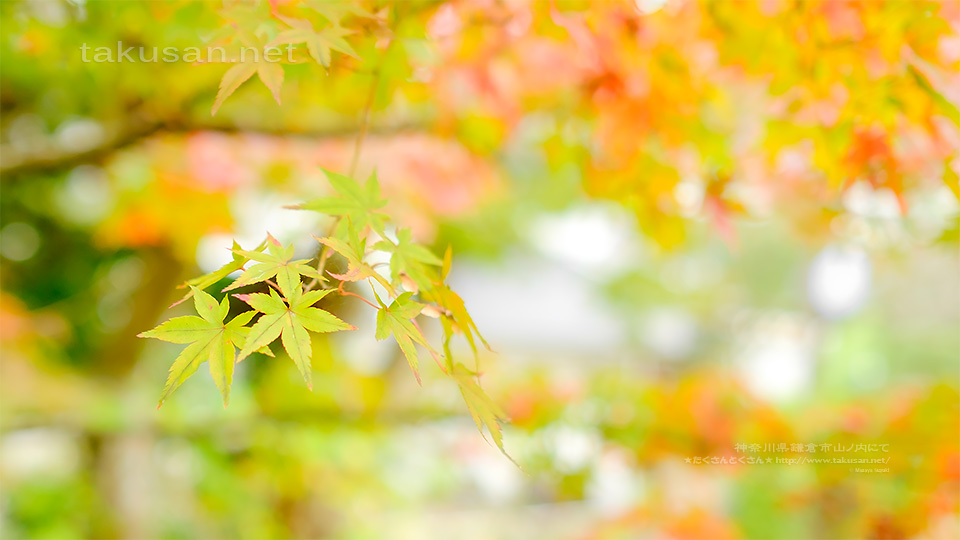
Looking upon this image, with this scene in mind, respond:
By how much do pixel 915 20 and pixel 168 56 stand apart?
111 cm

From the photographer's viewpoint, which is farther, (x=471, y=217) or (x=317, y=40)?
(x=471, y=217)

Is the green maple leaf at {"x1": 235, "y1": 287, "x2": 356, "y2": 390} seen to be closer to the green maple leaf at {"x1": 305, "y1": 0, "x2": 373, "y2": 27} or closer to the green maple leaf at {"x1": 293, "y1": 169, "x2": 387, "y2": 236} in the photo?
Result: the green maple leaf at {"x1": 293, "y1": 169, "x2": 387, "y2": 236}

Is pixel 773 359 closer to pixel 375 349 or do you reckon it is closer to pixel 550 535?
pixel 550 535

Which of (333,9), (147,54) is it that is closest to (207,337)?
(333,9)

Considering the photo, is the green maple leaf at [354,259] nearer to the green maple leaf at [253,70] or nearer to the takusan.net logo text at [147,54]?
the green maple leaf at [253,70]

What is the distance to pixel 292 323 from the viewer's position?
0.51 metres

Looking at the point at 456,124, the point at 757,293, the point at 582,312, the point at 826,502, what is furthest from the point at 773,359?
the point at 456,124

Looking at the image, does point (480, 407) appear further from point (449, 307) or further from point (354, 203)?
point (354, 203)

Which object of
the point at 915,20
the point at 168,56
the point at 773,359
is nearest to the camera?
the point at 915,20

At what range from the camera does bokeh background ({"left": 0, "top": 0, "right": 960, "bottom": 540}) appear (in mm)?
889

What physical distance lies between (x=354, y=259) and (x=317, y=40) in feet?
0.70

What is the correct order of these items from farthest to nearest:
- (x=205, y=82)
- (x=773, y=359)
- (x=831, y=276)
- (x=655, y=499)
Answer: (x=773, y=359), (x=831, y=276), (x=655, y=499), (x=205, y=82)

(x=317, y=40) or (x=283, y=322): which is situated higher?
(x=317, y=40)

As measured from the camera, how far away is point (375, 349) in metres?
4.43
